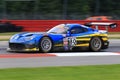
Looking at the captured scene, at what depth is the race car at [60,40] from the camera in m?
15.7

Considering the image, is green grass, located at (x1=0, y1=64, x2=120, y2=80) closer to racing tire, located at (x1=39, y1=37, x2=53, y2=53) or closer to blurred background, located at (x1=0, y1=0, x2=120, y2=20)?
racing tire, located at (x1=39, y1=37, x2=53, y2=53)

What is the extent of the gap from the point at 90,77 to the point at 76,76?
12.8 inches

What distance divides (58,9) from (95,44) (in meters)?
15.1

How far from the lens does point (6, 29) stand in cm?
2889

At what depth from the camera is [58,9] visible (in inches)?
1264

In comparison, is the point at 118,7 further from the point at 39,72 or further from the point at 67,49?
the point at 39,72

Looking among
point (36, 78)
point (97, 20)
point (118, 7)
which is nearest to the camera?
point (36, 78)

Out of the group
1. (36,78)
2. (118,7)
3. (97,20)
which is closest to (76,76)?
(36,78)

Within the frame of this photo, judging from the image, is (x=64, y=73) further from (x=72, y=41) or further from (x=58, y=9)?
(x=58, y=9)

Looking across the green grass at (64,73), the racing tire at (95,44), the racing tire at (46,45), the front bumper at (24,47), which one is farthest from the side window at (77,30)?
the green grass at (64,73)

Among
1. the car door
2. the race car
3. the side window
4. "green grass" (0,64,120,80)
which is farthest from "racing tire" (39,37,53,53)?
"green grass" (0,64,120,80)

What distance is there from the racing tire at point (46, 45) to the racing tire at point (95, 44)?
1897mm

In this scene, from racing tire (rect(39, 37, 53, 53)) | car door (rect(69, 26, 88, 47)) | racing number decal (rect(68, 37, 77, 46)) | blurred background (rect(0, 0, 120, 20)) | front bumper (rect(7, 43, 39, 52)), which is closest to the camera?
front bumper (rect(7, 43, 39, 52))

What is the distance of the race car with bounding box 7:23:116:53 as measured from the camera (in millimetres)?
15695
